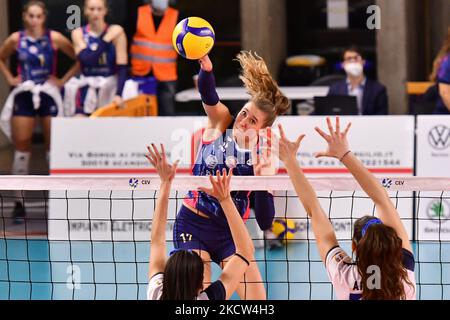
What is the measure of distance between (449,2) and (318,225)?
10.5 meters

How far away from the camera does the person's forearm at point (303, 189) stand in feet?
16.9

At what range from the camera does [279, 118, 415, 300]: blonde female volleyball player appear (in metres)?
4.73

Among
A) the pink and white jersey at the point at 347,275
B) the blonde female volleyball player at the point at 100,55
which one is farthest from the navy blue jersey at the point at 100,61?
the pink and white jersey at the point at 347,275

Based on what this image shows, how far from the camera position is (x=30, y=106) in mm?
11758

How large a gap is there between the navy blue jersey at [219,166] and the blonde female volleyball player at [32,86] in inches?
226

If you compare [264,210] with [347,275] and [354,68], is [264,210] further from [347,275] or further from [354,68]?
[354,68]

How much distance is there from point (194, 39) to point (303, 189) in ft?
5.48

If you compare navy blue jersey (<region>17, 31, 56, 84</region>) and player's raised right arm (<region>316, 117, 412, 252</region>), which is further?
navy blue jersey (<region>17, 31, 56, 84</region>)

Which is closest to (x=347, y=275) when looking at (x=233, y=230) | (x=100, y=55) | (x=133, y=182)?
(x=233, y=230)

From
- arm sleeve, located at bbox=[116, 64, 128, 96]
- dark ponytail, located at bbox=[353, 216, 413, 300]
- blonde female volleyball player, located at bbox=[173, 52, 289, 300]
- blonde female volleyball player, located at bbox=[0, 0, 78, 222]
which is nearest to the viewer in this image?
dark ponytail, located at bbox=[353, 216, 413, 300]

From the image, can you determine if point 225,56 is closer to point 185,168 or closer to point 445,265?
point 185,168

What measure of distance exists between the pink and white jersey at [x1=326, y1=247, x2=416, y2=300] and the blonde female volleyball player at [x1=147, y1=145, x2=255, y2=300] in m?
0.45

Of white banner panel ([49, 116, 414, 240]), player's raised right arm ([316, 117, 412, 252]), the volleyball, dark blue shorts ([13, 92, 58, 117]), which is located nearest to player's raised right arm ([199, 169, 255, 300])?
player's raised right arm ([316, 117, 412, 252])

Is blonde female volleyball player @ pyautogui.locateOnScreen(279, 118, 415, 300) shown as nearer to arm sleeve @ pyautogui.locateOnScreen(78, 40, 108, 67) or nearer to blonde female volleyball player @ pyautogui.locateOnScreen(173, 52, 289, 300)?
blonde female volleyball player @ pyautogui.locateOnScreen(173, 52, 289, 300)
